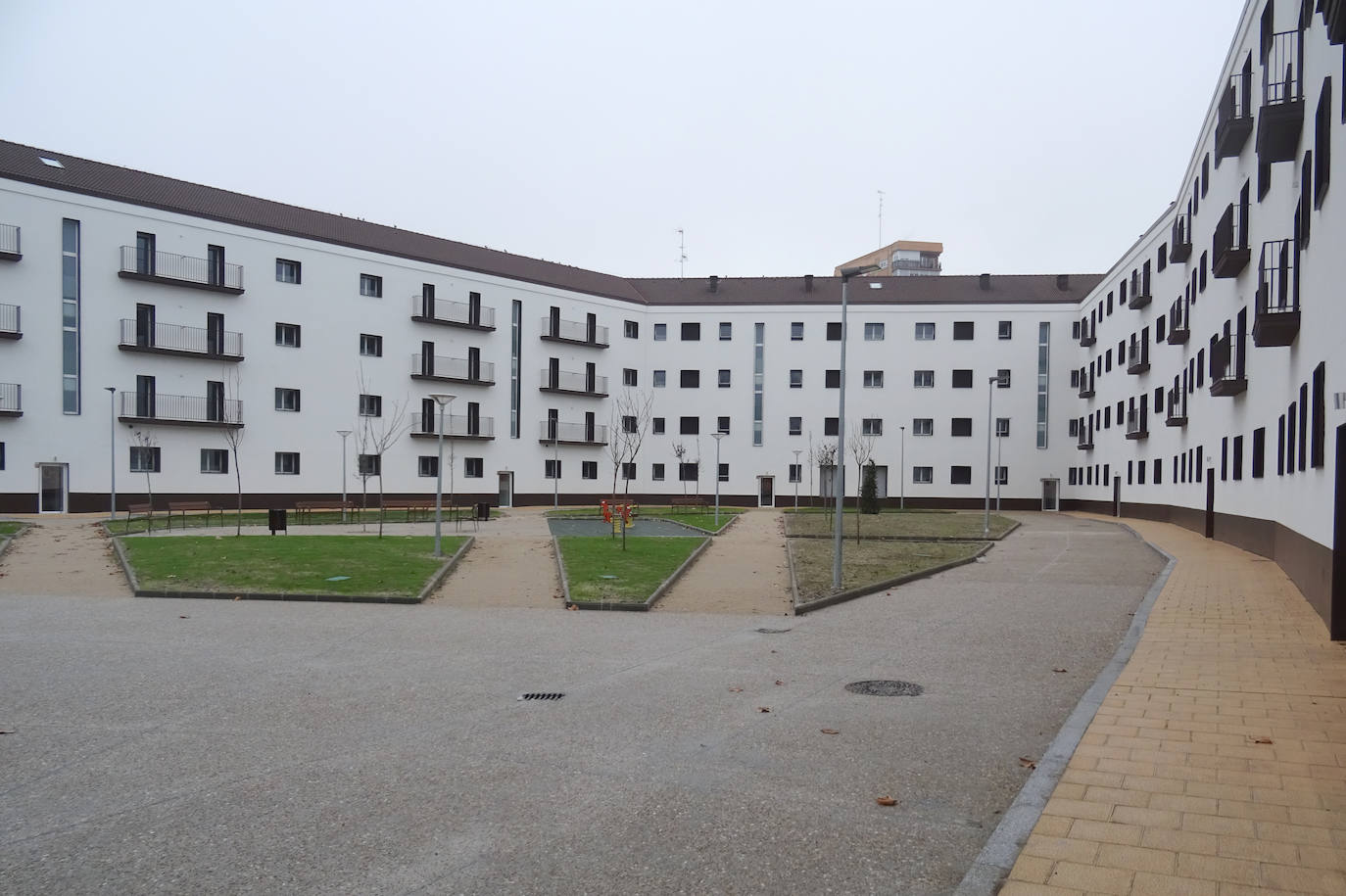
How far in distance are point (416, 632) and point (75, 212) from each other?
36999 millimetres

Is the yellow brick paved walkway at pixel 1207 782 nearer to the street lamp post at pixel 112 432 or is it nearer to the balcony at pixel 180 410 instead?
the street lamp post at pixel 112 432

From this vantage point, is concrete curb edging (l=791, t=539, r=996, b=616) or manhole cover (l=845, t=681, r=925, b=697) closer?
manhole cover (l=845, t=681, r=925, b=697)

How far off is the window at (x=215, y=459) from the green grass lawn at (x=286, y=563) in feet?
67.0

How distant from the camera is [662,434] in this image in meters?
63.3

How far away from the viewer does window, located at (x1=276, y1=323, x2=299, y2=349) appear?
157 feet

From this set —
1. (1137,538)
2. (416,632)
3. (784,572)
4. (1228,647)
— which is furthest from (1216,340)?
(416,632)

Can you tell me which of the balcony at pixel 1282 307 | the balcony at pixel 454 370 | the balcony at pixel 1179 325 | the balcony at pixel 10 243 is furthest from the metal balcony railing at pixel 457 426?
the balcony at pixel 1282 307

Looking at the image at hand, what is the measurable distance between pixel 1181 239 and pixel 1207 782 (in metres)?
37.3

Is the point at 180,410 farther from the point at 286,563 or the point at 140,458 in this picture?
the point at 286,563

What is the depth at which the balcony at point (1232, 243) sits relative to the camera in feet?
83.1

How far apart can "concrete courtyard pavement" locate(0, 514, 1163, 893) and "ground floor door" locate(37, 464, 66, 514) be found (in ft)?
101

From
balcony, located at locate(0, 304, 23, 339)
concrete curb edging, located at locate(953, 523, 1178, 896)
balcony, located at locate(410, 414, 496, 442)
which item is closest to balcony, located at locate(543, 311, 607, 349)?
balcony, located at locate(410, 414, 496, 442)

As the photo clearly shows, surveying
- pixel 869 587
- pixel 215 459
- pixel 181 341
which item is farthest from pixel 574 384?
pixel 869 587

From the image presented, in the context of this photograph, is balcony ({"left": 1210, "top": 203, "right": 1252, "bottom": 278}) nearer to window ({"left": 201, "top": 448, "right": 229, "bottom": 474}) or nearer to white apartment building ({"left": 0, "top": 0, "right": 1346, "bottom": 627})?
white apartment building ({"left": 0, "top": 0, "right": 1346, "bottom": 627})
